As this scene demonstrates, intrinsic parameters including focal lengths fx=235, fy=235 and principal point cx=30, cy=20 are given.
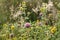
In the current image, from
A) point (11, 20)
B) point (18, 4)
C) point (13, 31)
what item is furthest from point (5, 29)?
point (18, 4)

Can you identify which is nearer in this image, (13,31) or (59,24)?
(59,24)

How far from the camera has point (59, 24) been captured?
11.3ft

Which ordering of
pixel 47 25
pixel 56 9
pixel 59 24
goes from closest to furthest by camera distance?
pixel 59 24, pixel 47 25, pixel 56 9

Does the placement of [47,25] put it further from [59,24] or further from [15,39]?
[15,39]

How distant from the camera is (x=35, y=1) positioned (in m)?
4.39

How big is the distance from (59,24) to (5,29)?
0.90m

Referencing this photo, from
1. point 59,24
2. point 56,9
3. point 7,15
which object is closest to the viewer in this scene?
point 59,24

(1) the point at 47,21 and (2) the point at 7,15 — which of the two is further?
(2) the point at 7,15

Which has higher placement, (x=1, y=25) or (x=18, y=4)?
(x=18, y=4)

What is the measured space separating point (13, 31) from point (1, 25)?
0.42m

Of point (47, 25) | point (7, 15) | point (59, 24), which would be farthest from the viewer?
point (7, 15)

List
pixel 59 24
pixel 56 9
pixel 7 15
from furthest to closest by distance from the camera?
pixel 7 15, pixel 56 9, pixel 59 24

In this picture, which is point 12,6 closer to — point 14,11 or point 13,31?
point 14,11

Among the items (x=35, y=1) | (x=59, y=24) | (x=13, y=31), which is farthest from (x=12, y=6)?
(x=59, y=24)
